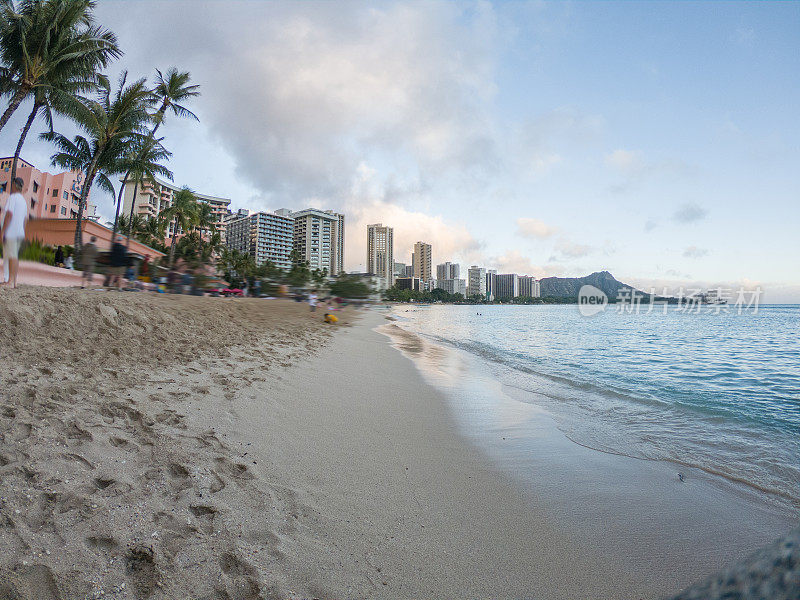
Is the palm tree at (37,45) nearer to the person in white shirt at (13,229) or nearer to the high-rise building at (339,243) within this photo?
the person in white shirt at (13,229)

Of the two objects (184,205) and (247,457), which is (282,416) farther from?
(184,205)

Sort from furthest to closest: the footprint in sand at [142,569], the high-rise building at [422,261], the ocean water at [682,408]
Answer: the high-rise building at [422,261] < the ocean water at [682,408] < the footprint in sand at [142,569]

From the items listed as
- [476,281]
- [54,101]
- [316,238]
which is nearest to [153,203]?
[316,238]

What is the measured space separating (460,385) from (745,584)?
643cm

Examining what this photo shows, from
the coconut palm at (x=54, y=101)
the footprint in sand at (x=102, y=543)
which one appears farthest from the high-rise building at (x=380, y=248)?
the footprint in sand at (x=102, y=543)

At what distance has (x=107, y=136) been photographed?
1692cm

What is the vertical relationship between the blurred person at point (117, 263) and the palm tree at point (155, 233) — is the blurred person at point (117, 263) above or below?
below

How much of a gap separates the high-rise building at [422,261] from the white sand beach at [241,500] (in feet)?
539

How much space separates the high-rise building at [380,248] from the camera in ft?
362

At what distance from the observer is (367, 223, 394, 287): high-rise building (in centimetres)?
11044

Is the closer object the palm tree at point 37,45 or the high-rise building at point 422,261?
the palm tree at point 37,45

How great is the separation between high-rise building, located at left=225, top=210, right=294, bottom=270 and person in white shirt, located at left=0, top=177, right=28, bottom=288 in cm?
6835

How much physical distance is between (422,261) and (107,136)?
15641cm

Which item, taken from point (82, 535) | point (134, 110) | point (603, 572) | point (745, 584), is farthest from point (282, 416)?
point (134, 110)
